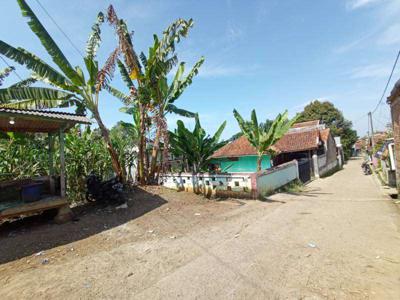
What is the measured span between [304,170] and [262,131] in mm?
6076

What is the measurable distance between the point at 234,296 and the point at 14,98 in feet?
24.5

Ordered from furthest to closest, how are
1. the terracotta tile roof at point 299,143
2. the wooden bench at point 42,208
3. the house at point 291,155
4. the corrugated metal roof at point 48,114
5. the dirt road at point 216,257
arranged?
1. the terracotta tile roof at point 299,143
2. the house at point 291,155
3. the wooden bench at point 42,208
4. the corrugated metal roof at point 48,114
5. the dirt road at point 216,257

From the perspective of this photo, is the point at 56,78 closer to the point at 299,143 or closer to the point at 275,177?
the point at 275,177

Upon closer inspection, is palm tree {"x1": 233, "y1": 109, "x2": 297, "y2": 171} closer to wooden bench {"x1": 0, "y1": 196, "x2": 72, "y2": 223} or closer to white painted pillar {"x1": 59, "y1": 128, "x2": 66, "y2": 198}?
white painted pillar {"x1": 59, "y1": 128, "x2": 66, "y2": 198}

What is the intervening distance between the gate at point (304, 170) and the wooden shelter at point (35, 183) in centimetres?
1247

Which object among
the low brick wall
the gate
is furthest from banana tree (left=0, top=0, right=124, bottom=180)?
the gate

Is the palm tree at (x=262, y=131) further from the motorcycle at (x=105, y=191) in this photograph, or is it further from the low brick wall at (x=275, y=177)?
the motorcycle at (x=105, y=191)

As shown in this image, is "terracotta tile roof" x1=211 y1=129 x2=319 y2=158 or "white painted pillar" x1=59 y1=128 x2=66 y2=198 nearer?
"white painted pillar" x1=59 y1=128 x2=66 y2=198

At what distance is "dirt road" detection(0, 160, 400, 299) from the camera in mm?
3150

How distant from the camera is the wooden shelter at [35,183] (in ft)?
19.2

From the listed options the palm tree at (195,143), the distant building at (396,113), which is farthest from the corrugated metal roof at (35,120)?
the distant building at (396,113)

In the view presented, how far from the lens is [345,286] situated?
307cm

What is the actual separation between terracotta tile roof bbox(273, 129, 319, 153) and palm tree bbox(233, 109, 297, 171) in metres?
6.34

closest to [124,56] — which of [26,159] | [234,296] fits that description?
[26,159]
